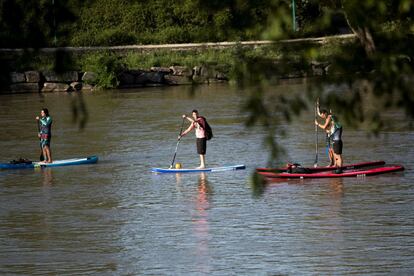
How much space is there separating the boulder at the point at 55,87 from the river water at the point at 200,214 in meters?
20.9

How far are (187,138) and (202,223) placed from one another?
49.5ft

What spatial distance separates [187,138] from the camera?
37.2 meters

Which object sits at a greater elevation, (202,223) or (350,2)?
(350,2)

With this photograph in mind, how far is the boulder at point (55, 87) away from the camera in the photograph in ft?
191

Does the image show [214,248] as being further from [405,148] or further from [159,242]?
[405,148]

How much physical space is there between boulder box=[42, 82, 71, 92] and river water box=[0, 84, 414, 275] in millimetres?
20872

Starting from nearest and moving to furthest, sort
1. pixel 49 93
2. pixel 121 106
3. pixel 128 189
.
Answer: pixel 128 189 < pixel 121 106 < pixel 49 93

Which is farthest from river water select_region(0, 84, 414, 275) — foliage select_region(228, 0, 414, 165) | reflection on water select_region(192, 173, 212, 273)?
foliage select_region(228, 0, 414, 165)

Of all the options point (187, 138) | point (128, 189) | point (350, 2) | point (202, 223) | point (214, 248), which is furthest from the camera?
point (187, 138)

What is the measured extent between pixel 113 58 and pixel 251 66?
51441mm

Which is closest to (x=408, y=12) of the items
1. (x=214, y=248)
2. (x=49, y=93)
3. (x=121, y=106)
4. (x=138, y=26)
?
(x=214, y=248)

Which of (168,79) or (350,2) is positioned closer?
(350,2)

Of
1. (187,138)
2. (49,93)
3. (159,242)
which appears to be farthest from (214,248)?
(49,93)

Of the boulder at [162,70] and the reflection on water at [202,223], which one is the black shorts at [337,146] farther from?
the boulder at [162,70]
